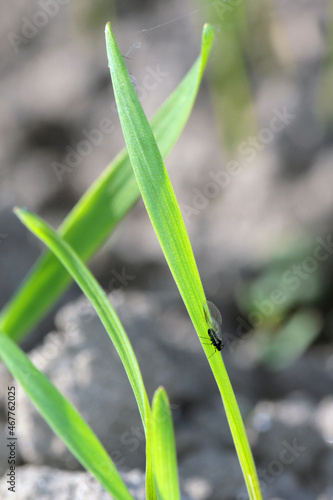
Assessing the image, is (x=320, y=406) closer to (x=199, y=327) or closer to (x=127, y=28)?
(x=199, y=327)

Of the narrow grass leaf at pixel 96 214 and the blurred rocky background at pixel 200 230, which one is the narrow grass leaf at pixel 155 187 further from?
the blurred rocky background at pixel 200 230

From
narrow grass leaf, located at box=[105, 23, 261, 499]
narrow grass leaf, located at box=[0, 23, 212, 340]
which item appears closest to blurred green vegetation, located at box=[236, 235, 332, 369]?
narrow grass leaf, located at box=[0, 23, 212, 340]

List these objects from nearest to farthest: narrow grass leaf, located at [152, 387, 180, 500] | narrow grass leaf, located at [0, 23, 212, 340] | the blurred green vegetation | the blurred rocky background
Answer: narrow grass leaf, located at [152, 387, 180, 500], narrow grass leaf, located at [0, 23, 212, 340], the blurred rocky background, the blurred green vegetation

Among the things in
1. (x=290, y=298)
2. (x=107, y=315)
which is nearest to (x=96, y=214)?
(x=107, y=315)

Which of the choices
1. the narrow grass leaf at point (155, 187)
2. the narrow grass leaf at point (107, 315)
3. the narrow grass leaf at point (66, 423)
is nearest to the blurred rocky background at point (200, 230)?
the narrow grass leaf at point (66, 423)

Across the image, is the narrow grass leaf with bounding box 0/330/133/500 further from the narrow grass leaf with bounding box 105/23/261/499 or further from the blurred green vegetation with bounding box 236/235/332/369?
the blurred green vegetation with bounding box 236/235/332/369

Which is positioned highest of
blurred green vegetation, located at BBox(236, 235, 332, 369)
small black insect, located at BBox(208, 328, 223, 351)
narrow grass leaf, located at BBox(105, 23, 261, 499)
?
narrow grass leaf, located at BBox(105, 23, 261, 499)

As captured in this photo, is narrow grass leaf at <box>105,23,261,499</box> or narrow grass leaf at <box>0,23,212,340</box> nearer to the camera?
narrow grass leaf at <box>105,23,261,499</box>
